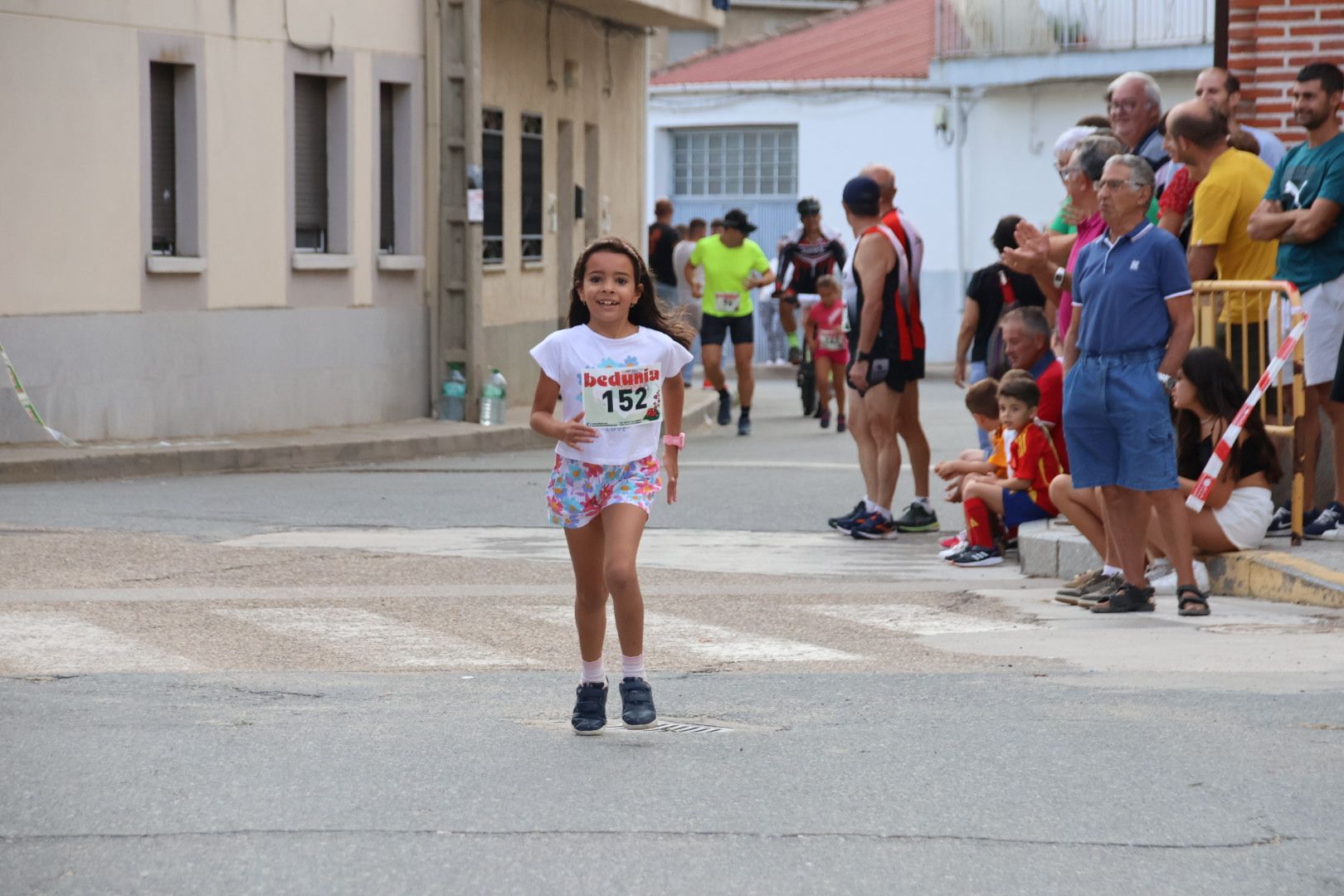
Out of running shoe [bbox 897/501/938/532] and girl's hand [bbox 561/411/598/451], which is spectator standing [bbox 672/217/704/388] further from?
girl's hand [bbox 561/411/598/451]

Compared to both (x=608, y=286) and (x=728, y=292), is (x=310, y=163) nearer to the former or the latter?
(x=728, y=292)

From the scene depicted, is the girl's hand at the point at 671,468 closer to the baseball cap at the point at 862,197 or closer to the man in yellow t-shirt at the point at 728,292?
the baseball cap at the point at 862,197

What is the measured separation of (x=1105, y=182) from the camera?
8.55 metres

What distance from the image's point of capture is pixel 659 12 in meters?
25.5

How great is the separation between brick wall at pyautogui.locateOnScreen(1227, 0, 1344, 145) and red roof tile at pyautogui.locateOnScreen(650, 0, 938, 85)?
73.6ft

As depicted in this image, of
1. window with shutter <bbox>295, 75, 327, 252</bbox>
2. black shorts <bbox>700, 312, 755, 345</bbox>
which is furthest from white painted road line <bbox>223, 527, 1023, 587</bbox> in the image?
black shorts <bbox>700, 312, 755, 345</bbox>

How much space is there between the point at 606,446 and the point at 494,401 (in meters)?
13.2

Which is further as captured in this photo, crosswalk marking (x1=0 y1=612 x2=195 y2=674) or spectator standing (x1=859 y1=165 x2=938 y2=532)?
spectator standing (x1=859 y1=165 x2=938 y2=532)

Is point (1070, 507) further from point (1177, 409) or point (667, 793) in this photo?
point (667, 793)

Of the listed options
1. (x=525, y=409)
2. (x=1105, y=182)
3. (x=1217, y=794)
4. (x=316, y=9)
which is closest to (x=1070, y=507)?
(x=1105, y=182)

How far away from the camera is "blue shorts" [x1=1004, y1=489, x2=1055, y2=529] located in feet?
35.7

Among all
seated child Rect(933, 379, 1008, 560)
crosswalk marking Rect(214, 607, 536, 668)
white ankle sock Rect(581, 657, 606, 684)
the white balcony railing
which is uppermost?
the white balcony railing

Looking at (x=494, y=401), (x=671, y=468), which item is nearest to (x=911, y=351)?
(x=671, y=468)

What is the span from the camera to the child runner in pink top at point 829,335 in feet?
64.7
